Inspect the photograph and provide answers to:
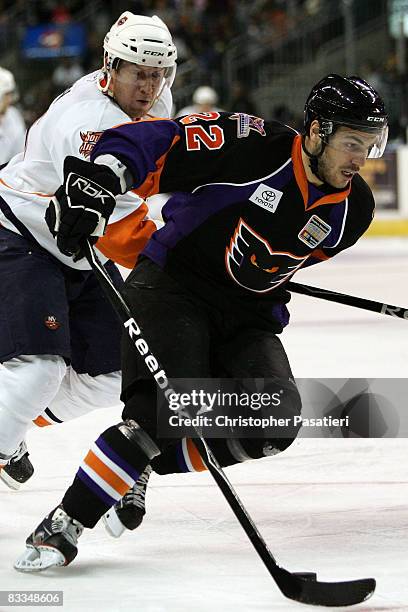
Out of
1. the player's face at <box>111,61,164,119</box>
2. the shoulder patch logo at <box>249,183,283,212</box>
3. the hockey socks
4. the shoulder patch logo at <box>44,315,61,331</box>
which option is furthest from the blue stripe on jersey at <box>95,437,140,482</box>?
the player's face at <box>111,61,164,119</box>

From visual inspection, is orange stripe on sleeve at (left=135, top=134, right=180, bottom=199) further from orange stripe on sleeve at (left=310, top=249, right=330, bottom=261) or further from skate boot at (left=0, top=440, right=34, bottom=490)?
skate boot at (left=0, top=440, right=34, bottom=490)

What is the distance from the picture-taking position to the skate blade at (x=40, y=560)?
2545 millimetres

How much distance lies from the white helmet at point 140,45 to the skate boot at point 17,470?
946mm

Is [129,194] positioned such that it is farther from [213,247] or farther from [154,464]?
[154,464]

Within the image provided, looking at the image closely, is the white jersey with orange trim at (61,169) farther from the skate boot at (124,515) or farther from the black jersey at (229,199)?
the skate boot at (124,515)

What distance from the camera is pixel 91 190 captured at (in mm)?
2516

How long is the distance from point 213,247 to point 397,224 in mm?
7888

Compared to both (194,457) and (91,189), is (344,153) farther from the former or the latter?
(194,457)

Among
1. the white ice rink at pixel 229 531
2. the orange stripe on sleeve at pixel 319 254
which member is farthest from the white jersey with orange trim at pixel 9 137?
the orange stripe on sleeve at pixel 319 254

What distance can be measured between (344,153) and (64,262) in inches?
32.7

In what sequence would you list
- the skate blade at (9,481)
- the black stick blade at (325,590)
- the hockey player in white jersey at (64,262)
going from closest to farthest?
the black stick blade at (325,590) < the hockey player in white jersey at (64,262) < the skate blade at (9,481)

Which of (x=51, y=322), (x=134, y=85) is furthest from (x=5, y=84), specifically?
(x=51, y=322)

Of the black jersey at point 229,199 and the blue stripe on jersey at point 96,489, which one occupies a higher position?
the black jersey at point 229,199

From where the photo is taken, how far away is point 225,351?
8.96 feet
